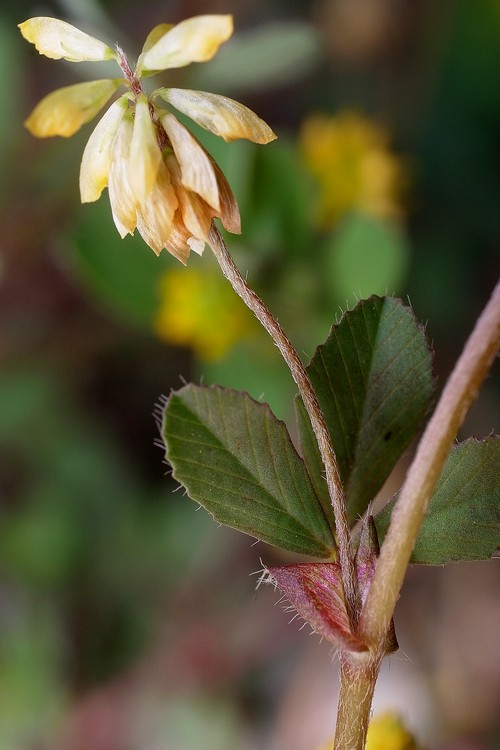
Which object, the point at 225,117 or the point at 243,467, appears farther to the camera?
the point at 243,467

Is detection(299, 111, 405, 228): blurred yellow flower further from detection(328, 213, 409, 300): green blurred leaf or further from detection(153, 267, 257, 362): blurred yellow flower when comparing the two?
detection(153, 267, 257, 362): blurred yellow flower

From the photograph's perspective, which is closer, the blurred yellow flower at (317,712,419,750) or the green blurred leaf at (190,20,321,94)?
the blurred yellow flower at (317,712,419,750)

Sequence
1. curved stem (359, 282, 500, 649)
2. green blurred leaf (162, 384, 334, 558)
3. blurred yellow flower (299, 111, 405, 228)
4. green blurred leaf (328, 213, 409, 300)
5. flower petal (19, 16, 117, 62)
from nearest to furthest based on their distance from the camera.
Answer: curved stem (359, 282, 500, 649) < flower petal (19, 16, 117, 62) < green blurred leaf (162, 384, 334, 558) < green blurred leaf (328, 213, 409, 300) < blurred yellow flower (299, 111, 405, 228)

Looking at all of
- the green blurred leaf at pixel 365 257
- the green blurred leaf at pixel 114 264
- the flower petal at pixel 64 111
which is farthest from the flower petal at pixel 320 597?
the green blurred leaf at pixel 114 264

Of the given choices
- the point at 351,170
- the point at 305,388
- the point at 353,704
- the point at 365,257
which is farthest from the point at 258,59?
the point at 353,704

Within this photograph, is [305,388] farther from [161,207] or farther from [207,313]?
[207,313]

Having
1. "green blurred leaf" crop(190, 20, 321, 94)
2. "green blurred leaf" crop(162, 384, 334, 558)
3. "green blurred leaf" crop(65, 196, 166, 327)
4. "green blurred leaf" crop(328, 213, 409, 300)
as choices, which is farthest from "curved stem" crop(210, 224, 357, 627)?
"green blurred leaf" crop(190, 20, 321, 94)

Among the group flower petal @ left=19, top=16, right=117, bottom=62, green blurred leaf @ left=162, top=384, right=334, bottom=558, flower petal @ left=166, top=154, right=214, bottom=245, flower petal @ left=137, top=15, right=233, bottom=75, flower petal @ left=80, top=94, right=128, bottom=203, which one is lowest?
green blurred leaf @ left=162, top=384, right=334, bottom=558
